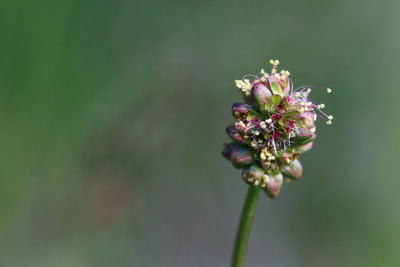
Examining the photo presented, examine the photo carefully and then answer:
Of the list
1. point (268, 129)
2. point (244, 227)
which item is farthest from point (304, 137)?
point (244, 227)

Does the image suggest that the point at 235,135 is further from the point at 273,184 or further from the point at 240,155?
the point at 273,184

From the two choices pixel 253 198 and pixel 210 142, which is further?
pixel 210 142

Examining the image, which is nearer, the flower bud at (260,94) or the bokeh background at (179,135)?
the flower bud at (260,94)

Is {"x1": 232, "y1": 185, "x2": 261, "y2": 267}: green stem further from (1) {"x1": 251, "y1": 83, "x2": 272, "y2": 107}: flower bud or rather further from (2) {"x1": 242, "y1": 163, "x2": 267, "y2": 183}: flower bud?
(1) {"x1": 251, "y1": 83, "x2": 272, "y2": 107}: flower bud

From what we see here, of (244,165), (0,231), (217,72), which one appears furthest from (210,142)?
(244,165)

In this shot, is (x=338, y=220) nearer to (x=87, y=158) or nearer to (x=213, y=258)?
(x=213, y=258)

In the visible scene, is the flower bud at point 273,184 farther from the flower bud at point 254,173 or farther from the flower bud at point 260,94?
the flower bud at point 260,94

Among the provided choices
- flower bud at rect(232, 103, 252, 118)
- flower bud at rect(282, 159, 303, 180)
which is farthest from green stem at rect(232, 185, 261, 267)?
flower bud at rect(232, 103, 252, 118)

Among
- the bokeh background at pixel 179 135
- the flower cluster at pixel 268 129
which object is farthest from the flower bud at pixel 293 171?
the bokeh background at pixel 179 135
